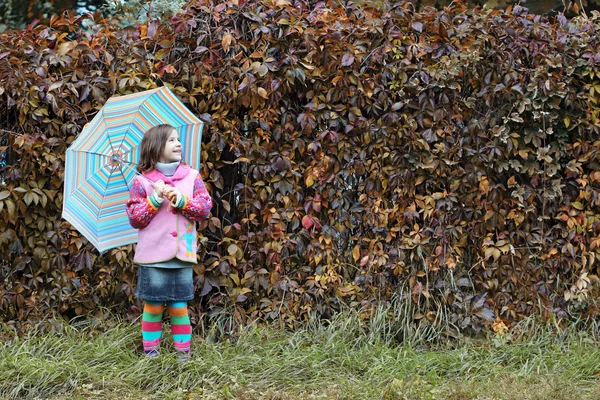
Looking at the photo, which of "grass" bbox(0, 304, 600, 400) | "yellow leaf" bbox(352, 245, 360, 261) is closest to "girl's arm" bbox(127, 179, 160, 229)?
"grass" bbox(0, 304, 600, 400)

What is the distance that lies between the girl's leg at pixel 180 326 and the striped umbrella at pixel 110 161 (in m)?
0.50

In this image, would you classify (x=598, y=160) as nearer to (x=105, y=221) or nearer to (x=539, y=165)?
(x=539, y=165)

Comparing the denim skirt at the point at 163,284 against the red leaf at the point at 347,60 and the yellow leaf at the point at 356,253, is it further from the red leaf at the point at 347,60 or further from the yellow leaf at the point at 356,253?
the red leaf at the point at 347,60

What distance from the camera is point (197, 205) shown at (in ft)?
13.2

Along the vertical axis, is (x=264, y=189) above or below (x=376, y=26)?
below

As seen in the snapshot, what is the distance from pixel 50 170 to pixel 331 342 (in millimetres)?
2178

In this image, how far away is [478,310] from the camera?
474cm

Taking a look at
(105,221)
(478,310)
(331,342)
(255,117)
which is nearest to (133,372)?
(105,221)

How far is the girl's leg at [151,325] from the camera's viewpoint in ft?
13.6

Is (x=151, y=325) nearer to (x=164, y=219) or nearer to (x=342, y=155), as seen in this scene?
(x=164, y=219)

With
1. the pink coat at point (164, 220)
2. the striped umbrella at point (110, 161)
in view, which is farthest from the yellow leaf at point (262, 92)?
the pink coat at point (164, 220)

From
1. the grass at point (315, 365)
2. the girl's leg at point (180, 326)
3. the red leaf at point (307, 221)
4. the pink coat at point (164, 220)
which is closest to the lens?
the grass at point (315, 365)

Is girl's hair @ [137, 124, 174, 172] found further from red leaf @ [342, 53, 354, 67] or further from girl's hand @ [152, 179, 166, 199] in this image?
red leaf @ [342, 53, 354, 67]

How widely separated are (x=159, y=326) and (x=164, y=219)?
700 mm
